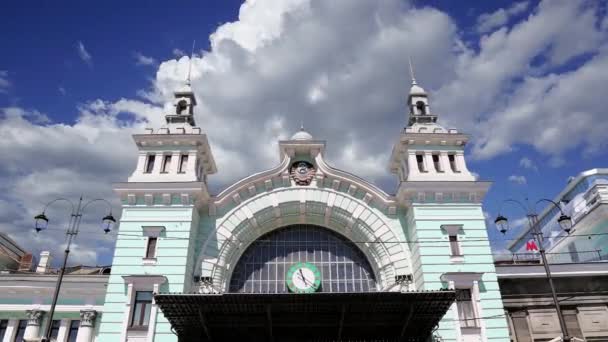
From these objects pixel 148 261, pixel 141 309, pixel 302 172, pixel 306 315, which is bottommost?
pixel 306 315

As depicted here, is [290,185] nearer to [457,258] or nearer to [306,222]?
[306,222]

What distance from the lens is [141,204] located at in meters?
25.7

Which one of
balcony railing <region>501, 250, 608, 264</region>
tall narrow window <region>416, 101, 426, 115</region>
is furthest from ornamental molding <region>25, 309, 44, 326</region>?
balcony railing <region>501, 250, 608, 264</region>

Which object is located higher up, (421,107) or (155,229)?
(421,107)

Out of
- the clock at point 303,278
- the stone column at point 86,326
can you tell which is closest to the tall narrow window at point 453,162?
the clock at point 303,278

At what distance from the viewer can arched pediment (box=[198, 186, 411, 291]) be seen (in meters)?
25.8

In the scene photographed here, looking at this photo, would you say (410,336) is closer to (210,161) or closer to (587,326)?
(587,326)

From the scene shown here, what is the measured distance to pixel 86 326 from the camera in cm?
2541

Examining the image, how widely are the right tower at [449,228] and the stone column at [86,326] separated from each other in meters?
17.8

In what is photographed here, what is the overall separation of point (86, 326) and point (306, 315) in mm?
12740

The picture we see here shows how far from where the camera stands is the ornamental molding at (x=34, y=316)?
2558 cm

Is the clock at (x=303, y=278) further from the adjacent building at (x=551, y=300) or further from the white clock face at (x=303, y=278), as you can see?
the adjacent building at (x=551, y=300)

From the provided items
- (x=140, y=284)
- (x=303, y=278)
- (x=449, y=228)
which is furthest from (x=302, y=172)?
(x=140, y=284)

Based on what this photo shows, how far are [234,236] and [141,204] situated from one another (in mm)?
5411
